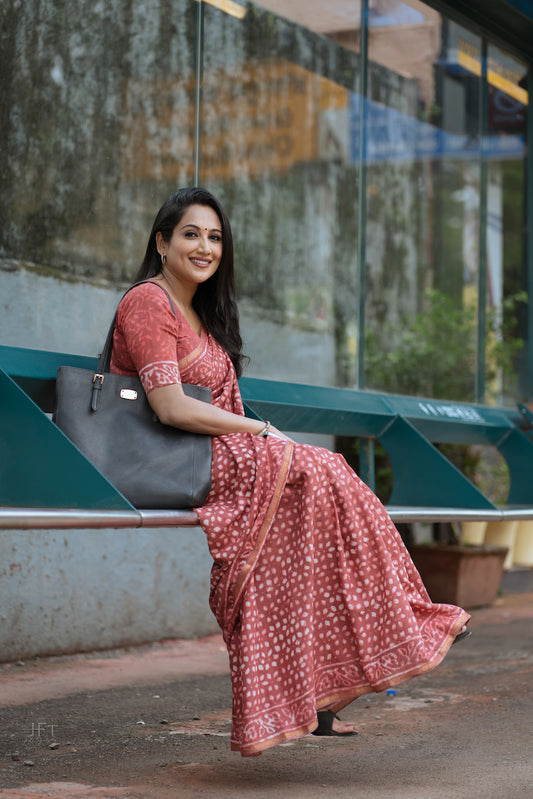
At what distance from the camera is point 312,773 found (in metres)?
2.93

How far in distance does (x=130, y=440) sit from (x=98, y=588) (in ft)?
7.89

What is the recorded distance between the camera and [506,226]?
702cm

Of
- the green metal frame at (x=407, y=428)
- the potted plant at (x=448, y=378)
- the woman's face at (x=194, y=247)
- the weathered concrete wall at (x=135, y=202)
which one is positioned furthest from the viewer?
the potted plant at (x=448, y=378)

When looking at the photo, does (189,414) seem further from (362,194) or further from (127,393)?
(362,194)

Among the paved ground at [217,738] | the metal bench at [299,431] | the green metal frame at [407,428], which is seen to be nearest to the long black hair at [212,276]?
the metal bench at [299,431]

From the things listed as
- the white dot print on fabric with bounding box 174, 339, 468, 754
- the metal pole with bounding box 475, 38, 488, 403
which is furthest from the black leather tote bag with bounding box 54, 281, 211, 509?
the metal pole with bounding box 475, 38, 488, 403

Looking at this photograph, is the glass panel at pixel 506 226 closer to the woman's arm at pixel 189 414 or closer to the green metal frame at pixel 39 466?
the woman's arm at pixel 189 414

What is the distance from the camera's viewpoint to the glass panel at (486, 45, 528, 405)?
22.4ft

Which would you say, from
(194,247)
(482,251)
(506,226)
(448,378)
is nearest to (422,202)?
(482,251)

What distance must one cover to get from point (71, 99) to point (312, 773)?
2.91m

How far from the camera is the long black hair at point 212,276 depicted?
328 cm

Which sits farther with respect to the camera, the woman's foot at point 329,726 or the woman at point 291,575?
the woman's foot at point 329,726

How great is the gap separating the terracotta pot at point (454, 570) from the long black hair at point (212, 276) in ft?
12.1

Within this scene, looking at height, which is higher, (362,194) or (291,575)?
(362,194)
